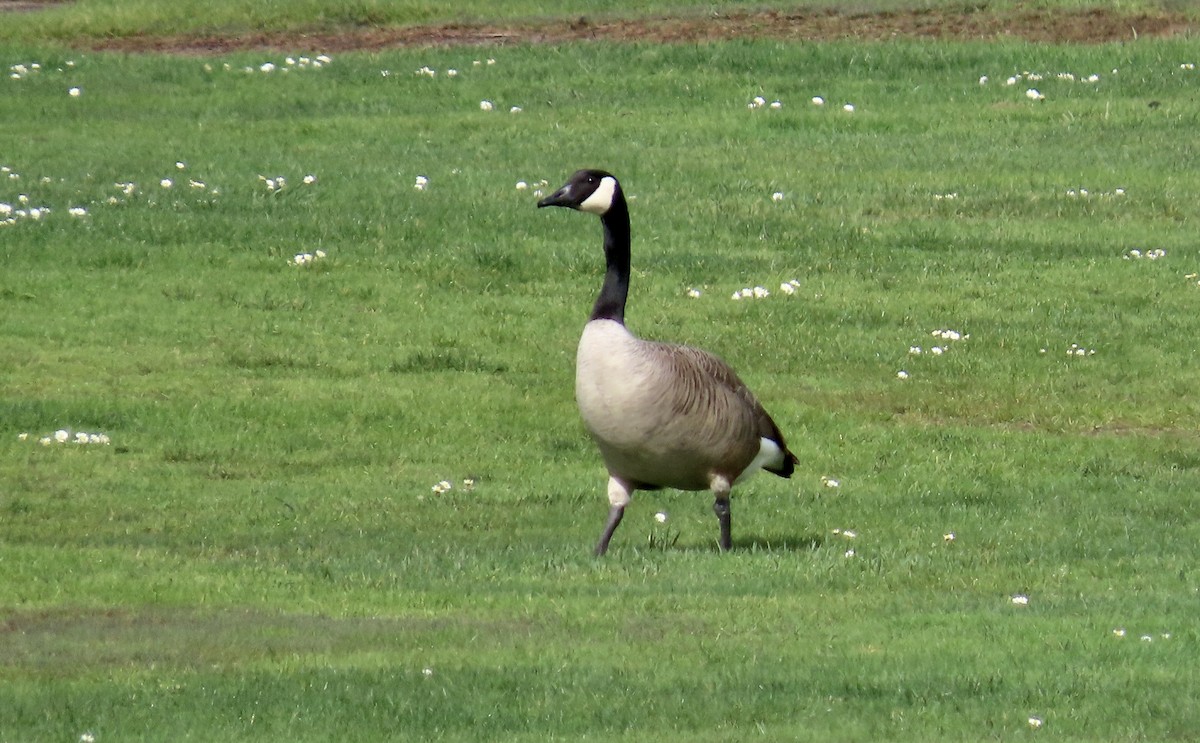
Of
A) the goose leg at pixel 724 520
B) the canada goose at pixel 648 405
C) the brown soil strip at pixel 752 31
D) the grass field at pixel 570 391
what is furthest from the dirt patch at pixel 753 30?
the goose leg at pixel 724 520

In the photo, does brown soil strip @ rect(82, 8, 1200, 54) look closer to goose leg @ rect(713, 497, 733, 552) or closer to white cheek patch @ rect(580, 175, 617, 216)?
white cheek patch @ rect(580, 175, 617, 216)

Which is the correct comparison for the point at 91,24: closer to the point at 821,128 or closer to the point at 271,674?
the point at 821,128

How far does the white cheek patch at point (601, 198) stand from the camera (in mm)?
11062

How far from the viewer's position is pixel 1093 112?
80.3 ft

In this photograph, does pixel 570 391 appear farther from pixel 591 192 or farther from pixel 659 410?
pixel 659 410

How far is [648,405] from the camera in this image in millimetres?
10156

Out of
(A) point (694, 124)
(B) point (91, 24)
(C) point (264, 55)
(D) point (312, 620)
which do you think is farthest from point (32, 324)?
(B) point (91, 24)

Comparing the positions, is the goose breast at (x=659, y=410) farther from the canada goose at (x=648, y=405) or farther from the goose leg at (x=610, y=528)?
the goose leg at (x=610, y=528)

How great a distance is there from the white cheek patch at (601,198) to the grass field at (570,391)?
1.85 metres

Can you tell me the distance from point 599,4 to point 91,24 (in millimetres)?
7769

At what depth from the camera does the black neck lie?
10500mm

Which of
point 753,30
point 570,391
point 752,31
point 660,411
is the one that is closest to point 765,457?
point 660,411

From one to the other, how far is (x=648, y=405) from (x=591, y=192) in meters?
1.48

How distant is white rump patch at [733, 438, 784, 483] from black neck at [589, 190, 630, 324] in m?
1.05
